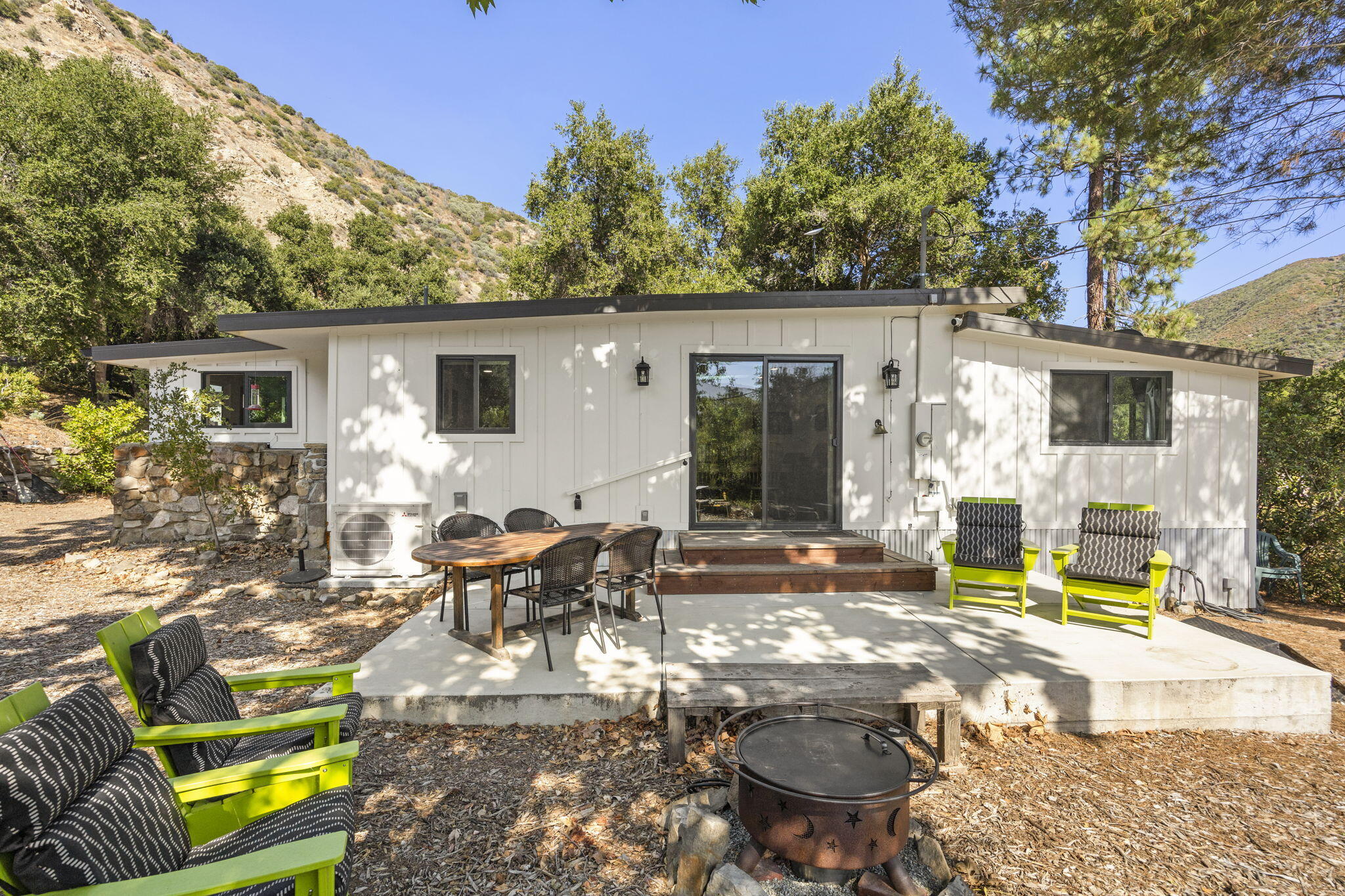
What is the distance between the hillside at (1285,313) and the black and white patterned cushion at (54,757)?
15.9 meters

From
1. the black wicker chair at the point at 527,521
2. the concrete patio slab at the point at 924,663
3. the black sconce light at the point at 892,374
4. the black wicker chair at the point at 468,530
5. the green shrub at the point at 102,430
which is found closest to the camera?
the concrete patio slab at the point at 924,663

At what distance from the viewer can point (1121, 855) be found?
2285mm

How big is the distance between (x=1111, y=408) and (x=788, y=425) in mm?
3532

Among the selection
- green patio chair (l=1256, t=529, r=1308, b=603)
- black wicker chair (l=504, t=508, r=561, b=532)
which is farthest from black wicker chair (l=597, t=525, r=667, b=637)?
green patio chair (l=1256, t=529, r=1308, b=603)

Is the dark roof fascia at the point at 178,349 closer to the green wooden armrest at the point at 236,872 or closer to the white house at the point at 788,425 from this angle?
the white house at the point at 788,425

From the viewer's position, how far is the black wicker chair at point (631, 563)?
3.96 meters

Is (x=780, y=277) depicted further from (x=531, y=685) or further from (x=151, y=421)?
(x=531, y=685)

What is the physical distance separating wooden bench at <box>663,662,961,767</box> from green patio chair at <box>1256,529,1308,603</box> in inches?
275

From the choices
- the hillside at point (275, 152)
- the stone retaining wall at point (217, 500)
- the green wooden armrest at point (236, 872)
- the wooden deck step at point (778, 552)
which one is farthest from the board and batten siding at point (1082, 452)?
the hillside at point (275, 152)

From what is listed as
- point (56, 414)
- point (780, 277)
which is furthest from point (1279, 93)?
point (56, 414)

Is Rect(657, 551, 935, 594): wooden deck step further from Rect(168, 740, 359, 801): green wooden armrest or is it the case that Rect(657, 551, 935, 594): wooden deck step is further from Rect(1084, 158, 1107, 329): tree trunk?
Rect(1084, 158, 1107, 329): tree trunk

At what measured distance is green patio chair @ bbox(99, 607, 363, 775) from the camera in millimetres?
2064

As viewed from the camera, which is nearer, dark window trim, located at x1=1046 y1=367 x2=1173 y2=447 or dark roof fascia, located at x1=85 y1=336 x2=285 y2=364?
dark window trim, located at x1=1046 y1=367 x2=1173 y2=447

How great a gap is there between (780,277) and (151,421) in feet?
45.7
